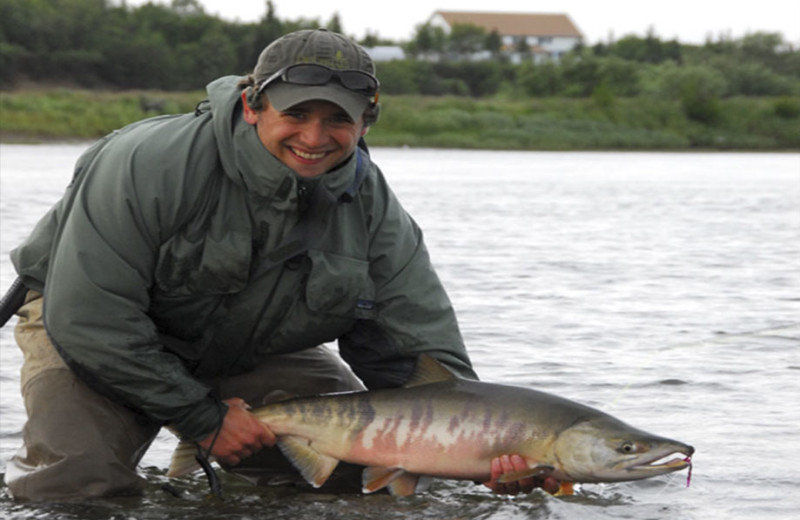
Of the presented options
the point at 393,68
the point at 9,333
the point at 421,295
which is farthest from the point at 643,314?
the point at 393,68

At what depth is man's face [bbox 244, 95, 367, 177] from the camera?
379cm

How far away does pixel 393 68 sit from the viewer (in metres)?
70.2

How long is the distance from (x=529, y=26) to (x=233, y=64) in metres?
75.2

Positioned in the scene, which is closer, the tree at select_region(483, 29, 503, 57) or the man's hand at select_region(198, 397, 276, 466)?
the man's hand at select_region(198, 397, 276, 466)

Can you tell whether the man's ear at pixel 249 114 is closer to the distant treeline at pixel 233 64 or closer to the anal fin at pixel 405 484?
the anal fin at pixel 405 484

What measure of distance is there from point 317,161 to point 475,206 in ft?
49.4

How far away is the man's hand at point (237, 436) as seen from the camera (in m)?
4.03

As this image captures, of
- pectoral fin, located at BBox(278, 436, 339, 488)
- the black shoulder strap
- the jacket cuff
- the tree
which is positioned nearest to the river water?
pectoral fin, located at BBox(278, 436, 339, 488)

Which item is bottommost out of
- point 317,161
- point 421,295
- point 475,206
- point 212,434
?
point 475,206

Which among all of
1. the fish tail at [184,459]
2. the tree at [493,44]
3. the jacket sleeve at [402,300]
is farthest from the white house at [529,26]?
the fish tail at [184,459]

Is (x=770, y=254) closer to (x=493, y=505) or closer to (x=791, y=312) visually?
(x=791, y=312)

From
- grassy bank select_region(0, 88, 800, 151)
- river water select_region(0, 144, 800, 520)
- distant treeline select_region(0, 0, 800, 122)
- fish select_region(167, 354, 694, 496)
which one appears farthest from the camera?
distant treeline select_region(0, 0, 800, 122)

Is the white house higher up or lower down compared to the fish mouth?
higher up

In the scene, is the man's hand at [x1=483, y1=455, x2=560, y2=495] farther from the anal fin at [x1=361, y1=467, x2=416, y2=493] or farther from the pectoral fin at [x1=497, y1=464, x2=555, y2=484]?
the anal fin at [x1=361, y1=467, x2=416, y2=493]
